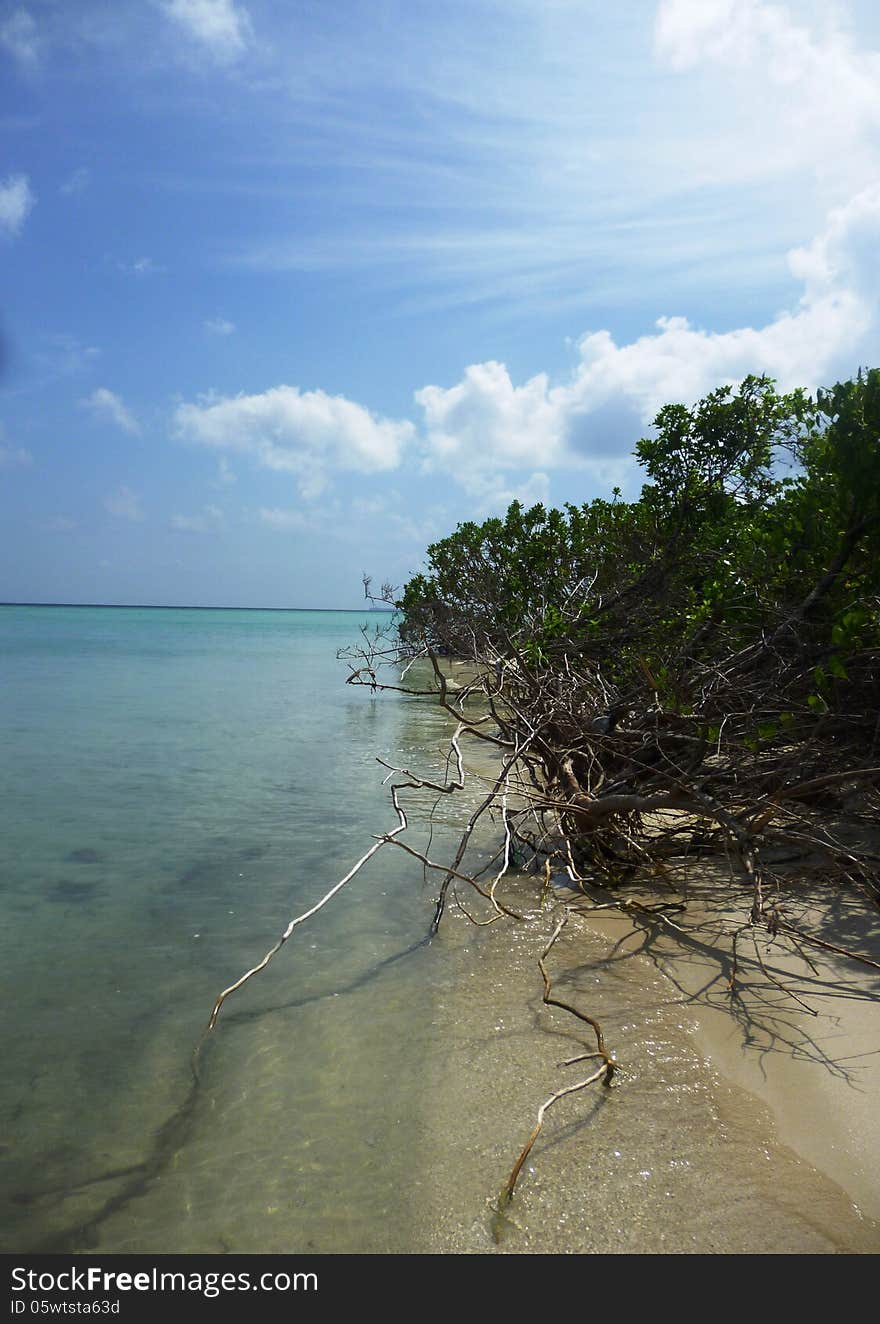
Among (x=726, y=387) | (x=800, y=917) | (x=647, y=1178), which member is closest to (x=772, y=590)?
(x=800, y=917)

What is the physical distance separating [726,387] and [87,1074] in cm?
1032

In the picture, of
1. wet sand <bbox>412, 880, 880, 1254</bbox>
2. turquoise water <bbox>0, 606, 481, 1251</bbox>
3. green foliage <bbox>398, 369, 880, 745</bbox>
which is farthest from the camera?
green foliage <bbox>398, 369, 880, 745</bbox>

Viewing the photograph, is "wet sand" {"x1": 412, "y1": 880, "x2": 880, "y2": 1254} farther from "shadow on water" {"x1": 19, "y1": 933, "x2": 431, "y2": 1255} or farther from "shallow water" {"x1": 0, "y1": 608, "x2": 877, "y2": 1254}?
"shadow on water" {"x1": 19, "y1": 933, "x2": 431, "y2": 1255}

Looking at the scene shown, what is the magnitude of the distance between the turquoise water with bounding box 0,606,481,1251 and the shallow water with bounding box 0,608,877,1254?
0.02 metres

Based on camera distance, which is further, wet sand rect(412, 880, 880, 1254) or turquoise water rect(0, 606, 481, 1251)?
turquoise water rect(0, 606, 481, 1251)

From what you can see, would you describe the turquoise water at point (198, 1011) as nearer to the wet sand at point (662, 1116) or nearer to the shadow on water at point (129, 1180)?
the shadow on water at point (129, 1180)

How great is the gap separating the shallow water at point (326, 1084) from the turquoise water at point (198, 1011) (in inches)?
0.6

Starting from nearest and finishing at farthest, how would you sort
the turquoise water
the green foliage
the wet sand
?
the wet sand
the turquoise water
the green foliage

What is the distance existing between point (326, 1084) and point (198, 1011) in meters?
1.20

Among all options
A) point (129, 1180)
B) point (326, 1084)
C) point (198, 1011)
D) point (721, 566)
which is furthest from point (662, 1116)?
point (721, 566)

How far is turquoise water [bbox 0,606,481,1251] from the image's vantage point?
3109mm

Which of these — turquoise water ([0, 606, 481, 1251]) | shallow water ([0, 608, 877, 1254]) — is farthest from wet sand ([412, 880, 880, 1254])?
turquoise water ([0, 606, 481, 1251])

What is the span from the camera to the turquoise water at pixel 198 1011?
10.2ft

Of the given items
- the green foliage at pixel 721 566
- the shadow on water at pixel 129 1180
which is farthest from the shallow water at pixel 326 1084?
the green foliage at pixel 721 566
